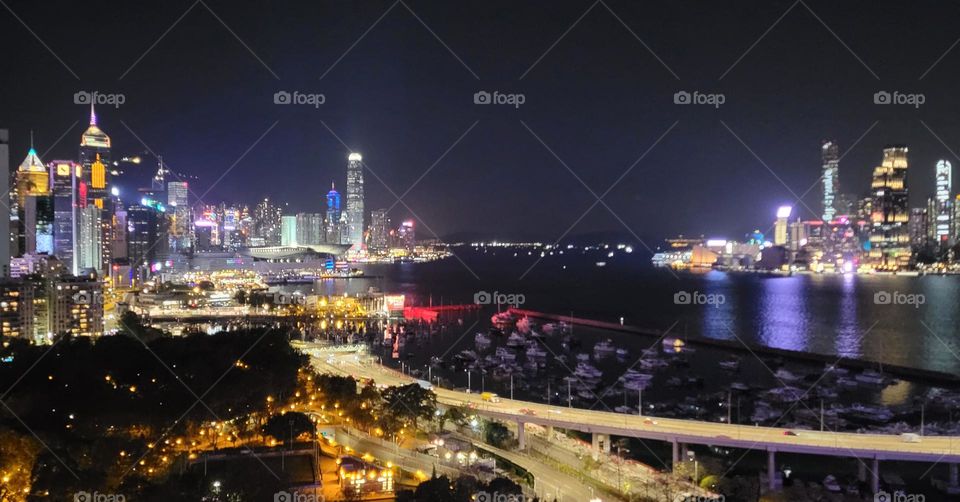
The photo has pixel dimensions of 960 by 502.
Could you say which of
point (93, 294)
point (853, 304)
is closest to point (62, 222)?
point (93, 294)

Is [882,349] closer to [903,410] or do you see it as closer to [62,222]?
[903,410]

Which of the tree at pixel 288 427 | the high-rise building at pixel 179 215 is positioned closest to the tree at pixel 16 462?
the tree at pixel 288 427

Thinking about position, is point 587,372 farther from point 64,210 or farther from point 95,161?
point 95,161

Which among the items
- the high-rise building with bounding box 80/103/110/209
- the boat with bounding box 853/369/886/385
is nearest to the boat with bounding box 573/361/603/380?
the boat with bounding box 853/369/886/385

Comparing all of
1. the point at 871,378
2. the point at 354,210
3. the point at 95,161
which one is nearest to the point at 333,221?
the point at 354,210

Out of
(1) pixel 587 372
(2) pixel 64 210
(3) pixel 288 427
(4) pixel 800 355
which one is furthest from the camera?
(2) pixel 64 210

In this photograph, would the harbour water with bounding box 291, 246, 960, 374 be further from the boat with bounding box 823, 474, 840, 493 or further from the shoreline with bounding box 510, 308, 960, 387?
the boat with bounding box 823, 474, 840, 493
